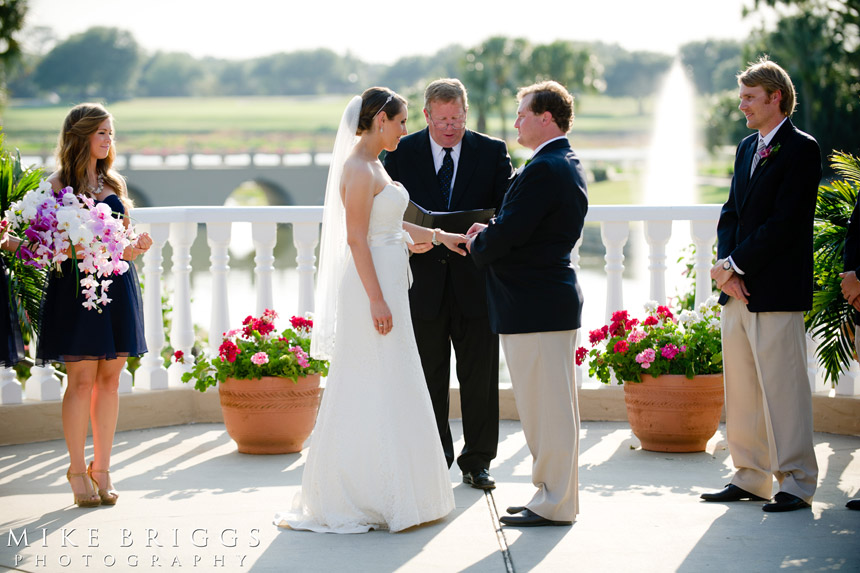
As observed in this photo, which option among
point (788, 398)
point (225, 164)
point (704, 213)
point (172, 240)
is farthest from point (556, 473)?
point (225, 164)

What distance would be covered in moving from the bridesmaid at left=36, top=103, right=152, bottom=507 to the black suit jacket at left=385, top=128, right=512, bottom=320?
4.34 feet

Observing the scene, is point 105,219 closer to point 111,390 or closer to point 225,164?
point 111,390

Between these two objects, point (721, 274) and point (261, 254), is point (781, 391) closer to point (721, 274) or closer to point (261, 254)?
point (721, 274)

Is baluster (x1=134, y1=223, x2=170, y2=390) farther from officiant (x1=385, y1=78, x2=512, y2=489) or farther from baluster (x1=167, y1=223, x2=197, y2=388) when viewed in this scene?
officiant (x1=385, y1=78, x2=512, y2=489)

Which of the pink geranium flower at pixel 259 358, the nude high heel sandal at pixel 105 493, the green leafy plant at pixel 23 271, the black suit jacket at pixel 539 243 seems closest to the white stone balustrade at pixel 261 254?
the green leafy plant at pixel 23 271

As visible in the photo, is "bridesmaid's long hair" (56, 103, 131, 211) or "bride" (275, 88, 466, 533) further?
"bridesmaid's long hair" (56, 103, 131, 211)

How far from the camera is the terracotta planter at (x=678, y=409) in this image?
5688 millimetres

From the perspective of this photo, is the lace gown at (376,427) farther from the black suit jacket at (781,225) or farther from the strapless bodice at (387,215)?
the black suit jacket at (781,225)

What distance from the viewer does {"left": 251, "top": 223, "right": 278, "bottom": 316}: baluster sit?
6457 mm

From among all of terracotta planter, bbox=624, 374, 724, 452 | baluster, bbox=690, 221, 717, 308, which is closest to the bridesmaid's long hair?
terracotta planter, bbox=624, 374, 724, 452

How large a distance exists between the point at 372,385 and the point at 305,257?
7.37 ft

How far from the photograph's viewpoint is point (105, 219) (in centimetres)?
455

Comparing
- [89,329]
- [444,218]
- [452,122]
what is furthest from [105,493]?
[452,122]

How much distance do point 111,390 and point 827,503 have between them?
10.7 feet
